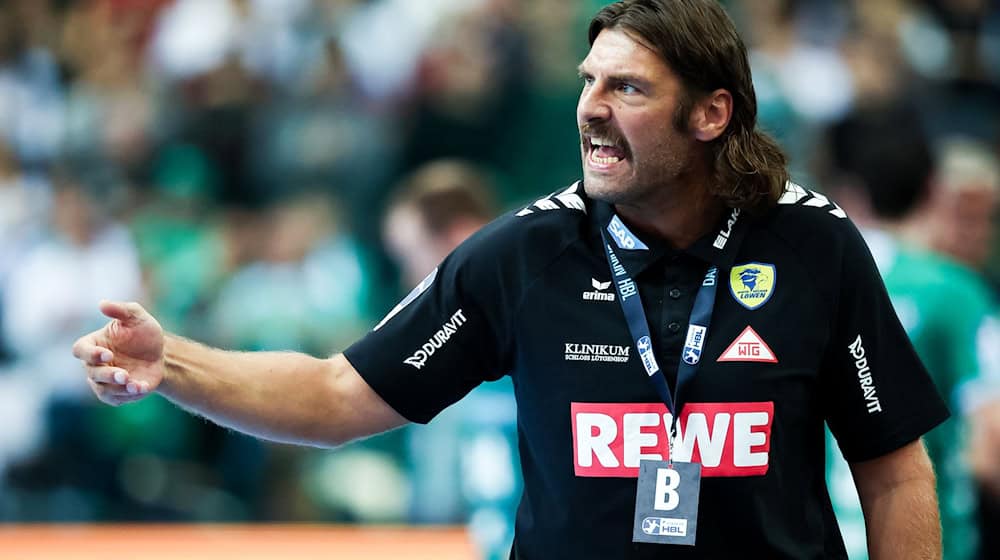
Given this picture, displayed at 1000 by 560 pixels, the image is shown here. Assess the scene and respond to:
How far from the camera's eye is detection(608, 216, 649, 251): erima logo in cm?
292

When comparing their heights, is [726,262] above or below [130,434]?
above

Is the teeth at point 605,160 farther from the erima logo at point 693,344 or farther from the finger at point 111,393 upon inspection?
the finger at point 111,393

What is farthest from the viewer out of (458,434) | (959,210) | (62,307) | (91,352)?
(62,307)

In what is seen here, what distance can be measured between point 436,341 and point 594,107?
1.93 ft

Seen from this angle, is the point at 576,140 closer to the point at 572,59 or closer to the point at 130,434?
the point at 572,59

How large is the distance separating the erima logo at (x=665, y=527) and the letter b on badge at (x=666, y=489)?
2cm

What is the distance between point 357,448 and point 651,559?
4507 millimetres

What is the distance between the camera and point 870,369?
284 centimetres

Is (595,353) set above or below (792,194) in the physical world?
below

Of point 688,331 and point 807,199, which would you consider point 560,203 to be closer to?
point 688,331

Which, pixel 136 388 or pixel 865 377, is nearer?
pixel 136 388

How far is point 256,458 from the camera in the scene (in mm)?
7254

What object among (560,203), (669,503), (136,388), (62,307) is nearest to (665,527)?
(669,503)

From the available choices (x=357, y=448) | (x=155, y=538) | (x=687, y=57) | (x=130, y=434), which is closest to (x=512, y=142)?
(x=357, y=448)
